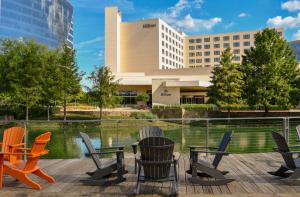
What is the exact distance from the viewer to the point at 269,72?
114ft

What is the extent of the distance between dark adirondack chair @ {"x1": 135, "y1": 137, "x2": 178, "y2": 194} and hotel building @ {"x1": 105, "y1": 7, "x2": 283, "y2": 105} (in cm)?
4863

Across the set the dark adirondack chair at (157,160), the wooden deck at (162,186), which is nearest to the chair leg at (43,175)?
the wooden deck at (162,186)

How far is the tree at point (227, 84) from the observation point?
36.9 meters

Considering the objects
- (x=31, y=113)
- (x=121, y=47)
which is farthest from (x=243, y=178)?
(x=121, y=47)

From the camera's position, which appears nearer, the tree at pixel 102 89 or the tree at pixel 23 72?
the tree at pixel 23 72

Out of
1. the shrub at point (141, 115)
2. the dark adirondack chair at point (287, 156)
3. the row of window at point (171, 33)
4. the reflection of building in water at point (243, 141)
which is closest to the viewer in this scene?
the dark adirondack chair at point (287, 156)

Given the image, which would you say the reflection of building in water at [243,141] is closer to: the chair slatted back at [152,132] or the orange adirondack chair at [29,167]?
the chair slatted back at [152,132]

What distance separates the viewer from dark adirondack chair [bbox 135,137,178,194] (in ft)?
16.4

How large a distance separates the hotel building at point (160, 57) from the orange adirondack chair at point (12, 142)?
47270 millimetres

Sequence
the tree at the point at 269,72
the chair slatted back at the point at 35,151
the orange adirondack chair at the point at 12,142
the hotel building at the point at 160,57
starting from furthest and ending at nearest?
1. the hotel building at the point at 160,57
2. the tree at the point at 269,72
3. the orange adirondack chair at the point at 12,142
4. the chair slatted back at the point at 35,151

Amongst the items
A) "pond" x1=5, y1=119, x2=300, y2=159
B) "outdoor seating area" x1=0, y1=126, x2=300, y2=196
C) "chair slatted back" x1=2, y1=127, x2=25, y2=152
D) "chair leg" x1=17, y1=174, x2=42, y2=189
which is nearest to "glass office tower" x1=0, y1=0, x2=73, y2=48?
"pond" x1=5, y1=119, x2=300, y2=159

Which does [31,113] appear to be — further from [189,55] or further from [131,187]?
[189,55]

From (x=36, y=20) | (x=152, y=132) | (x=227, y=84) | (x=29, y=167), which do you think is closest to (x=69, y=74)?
(x=227, y=84)

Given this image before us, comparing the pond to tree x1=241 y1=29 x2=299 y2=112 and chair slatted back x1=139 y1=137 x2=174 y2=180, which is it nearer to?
tree x1=241 y1=29 x2=299 y2=112
